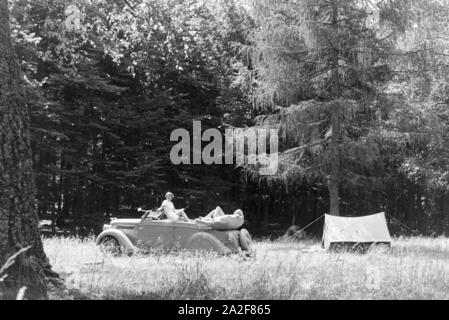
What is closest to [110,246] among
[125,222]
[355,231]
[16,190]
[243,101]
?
[125,222]

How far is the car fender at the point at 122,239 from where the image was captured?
965cm

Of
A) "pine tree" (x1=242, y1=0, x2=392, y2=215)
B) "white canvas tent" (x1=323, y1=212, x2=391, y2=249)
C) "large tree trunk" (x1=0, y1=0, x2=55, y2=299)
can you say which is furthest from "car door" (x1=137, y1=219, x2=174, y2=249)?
"pine tree" (x1=242, y1=0, x2=392, y2=215)

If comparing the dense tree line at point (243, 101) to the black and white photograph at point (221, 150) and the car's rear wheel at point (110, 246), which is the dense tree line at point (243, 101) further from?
the car's rear wheel at point (110, 246)

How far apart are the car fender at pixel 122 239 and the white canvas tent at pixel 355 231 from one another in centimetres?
505

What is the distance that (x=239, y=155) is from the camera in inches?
653

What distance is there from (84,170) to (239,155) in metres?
5.98

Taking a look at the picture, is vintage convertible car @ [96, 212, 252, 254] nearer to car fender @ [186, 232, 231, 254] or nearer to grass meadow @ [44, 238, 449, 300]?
car fender @ [186, 232, 231, 254]

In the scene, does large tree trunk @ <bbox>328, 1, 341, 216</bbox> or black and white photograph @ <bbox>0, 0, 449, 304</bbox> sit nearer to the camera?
black and white photograph @ <bbox>0, 0, 449, 304</bbox>

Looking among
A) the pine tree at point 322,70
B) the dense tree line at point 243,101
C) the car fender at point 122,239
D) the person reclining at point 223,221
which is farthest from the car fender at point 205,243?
the pine tree at point 322,70

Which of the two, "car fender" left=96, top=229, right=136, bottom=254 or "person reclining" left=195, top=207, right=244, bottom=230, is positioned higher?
"person reclining" left=195, top=207, right=244, bottom=230

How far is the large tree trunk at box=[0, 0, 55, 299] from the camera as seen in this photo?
4633mm

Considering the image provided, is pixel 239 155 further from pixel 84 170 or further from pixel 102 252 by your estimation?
pixel 102 252

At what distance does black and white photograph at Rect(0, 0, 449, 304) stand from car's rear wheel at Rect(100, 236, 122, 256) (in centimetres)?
5

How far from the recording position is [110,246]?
9.92m
